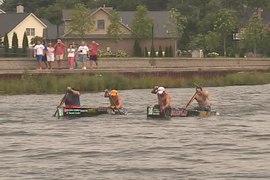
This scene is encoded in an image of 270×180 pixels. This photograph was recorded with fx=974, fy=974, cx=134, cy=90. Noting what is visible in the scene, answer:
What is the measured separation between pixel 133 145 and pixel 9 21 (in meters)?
79.8

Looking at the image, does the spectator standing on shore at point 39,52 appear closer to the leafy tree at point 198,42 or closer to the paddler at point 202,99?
the paddler at point 202,99

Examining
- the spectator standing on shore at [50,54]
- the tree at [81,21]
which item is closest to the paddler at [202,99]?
the spectator standing on shore at [50,54]

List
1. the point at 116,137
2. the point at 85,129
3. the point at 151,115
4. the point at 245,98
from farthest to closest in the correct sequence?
1. the point at 245,98
2. the point at 151,115
3. the point at 85,129
4. the point at 116,137

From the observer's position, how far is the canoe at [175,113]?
130ft

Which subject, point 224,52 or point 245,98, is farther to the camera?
point 224,52

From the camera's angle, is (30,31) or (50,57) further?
(30,31)

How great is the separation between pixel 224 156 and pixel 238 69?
39830mm

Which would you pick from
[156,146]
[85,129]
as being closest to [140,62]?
[85,129]

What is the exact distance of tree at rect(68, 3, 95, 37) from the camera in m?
93.7

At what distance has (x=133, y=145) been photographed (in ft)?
101

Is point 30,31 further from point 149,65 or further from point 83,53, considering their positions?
point 83,53

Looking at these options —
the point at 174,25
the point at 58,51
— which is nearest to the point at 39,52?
the point at 58,51

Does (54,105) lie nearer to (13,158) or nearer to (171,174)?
(13,158)

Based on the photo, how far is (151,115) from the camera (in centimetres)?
3988
